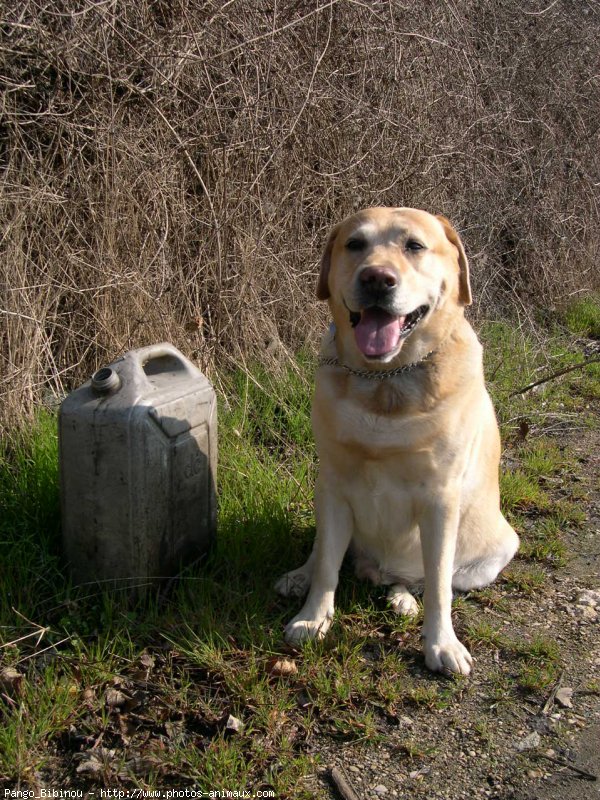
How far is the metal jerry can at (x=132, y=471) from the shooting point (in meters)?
2.61

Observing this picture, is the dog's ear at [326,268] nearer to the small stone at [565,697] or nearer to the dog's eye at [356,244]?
the dog's eye at [356,244]

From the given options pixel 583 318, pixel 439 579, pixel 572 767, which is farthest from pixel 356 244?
pixel 583 318

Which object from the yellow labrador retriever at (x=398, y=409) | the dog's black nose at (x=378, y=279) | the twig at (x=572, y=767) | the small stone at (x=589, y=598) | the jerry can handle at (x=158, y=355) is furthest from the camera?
the small stone at (x=589, y=598)

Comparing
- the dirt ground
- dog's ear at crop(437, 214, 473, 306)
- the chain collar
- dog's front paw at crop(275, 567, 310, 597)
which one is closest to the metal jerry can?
dog's front paw at crop(275, 567, 310, 597)

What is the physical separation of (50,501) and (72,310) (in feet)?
4.10

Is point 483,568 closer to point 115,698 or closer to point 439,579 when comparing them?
point 439,579

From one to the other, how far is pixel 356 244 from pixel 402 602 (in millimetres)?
1371

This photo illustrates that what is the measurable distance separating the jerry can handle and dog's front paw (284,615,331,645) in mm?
1030

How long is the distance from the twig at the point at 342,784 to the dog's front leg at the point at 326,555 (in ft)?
1.98

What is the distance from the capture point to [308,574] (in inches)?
121

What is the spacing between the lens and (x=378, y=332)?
2.56 m

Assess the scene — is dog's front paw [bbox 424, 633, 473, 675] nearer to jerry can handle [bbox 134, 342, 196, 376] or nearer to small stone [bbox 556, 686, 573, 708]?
small stone [bbox 556, 686, 573, 708]

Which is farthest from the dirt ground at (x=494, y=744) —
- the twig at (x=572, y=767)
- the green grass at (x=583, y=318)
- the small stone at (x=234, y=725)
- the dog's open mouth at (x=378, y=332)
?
the green grass at (x=583, y=318)

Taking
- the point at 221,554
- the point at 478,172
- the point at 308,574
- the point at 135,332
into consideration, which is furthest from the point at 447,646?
the point at 478,172
